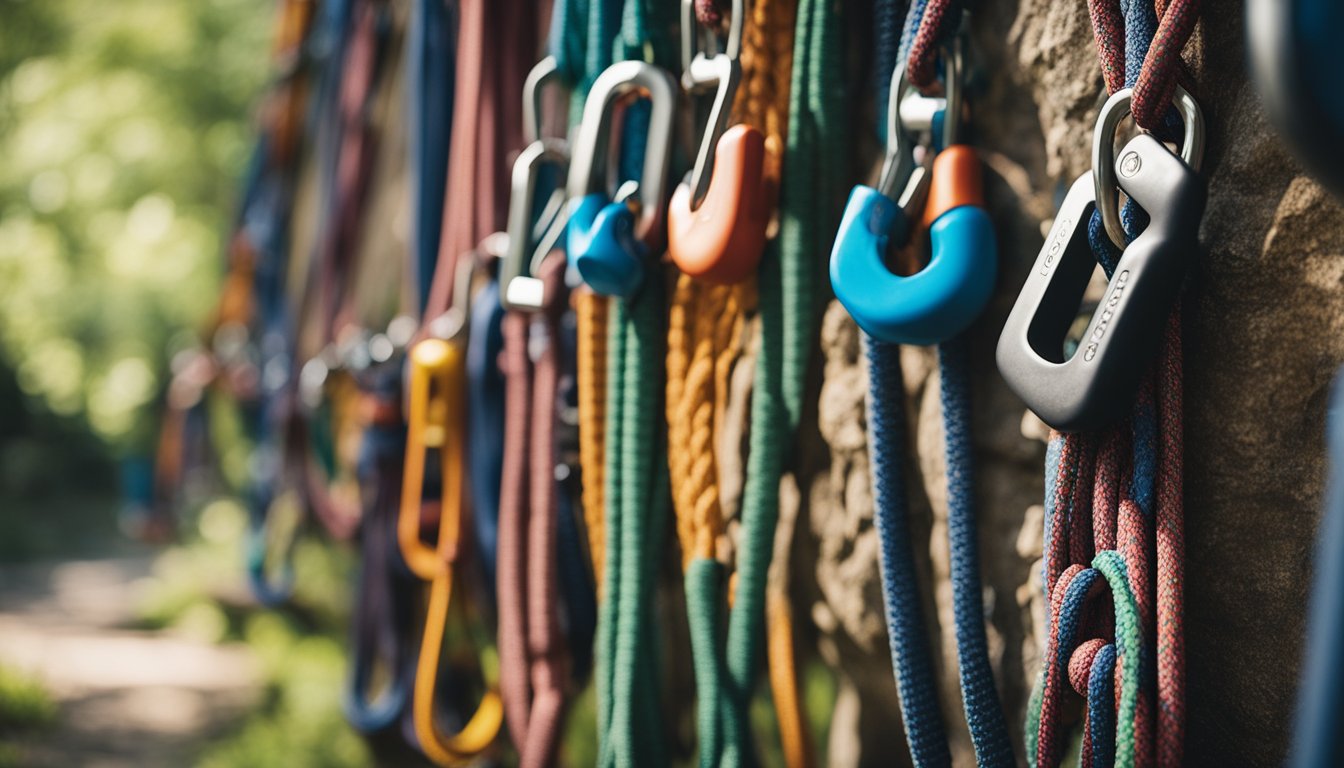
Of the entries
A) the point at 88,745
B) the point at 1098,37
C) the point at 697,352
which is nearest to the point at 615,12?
the point at 697,352

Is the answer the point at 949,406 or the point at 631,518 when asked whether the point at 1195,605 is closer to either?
the point at 949,406

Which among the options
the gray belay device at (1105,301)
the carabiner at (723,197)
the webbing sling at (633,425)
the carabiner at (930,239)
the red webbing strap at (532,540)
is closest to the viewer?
the gray belay device at (1105,301)

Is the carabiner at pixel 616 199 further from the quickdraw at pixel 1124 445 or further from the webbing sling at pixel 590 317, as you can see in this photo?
the quickdraw at pixel 1124 445

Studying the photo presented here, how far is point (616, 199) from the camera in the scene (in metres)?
0.90

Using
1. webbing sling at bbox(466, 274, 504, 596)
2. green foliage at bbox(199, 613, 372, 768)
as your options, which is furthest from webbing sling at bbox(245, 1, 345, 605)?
webbing sling at bbox(466, 274, 504, 596)

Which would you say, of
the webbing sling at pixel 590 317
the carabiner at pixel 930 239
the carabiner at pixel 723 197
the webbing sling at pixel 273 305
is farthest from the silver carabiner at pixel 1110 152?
the webbing sling at pixel 273 305

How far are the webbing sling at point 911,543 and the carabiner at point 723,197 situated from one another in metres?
0.12

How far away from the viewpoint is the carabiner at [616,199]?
0.83m

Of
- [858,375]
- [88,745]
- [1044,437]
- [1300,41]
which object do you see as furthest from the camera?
[88,745]

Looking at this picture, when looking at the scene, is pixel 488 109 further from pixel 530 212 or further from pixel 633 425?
pixel 633 425

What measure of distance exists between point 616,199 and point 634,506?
295mm

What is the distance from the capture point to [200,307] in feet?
15.8

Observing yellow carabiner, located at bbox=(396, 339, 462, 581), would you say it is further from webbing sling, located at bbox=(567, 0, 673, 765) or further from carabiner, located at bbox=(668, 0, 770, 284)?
carabiner, located at bbox=(668, 0, 770, 284)

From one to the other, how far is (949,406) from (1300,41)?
0.40m
